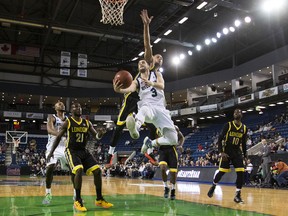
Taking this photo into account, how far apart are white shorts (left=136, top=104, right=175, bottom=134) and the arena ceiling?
16.1 metres

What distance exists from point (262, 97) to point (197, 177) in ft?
42.5

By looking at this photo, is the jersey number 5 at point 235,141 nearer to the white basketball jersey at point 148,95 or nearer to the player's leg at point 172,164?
the player's leg at point 172,164

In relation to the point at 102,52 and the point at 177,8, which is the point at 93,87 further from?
the point at 177,8

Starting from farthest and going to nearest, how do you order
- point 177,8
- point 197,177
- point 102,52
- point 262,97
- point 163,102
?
point 102,52
point 262,97
point 177,8
point 197,177
point 163,102

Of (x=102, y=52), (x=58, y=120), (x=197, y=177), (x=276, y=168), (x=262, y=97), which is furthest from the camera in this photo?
(x=102, y=52)

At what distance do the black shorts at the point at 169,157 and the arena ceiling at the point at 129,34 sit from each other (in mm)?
14908

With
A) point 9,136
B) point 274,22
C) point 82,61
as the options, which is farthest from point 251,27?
point 9,136

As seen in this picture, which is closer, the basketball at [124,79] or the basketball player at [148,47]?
the basketball at [124,79]

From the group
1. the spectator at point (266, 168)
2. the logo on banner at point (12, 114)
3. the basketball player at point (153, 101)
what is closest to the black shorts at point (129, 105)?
the basketball player at point (153, 101)

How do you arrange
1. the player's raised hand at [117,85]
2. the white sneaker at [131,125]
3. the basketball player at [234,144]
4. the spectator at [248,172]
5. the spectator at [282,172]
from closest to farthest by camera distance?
the white sneaker at [131,125] → the player's raised hand at [117,85] → the basketball player at [234,144] → the spectator at [282,172] → the spectator at [248,172]

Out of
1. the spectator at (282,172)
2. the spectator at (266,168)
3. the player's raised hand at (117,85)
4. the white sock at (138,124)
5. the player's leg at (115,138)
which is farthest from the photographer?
the spectator at (266,168)

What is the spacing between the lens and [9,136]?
104 feet

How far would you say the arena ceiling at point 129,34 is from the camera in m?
26.2

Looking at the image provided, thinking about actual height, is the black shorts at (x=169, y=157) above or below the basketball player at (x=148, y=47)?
below
